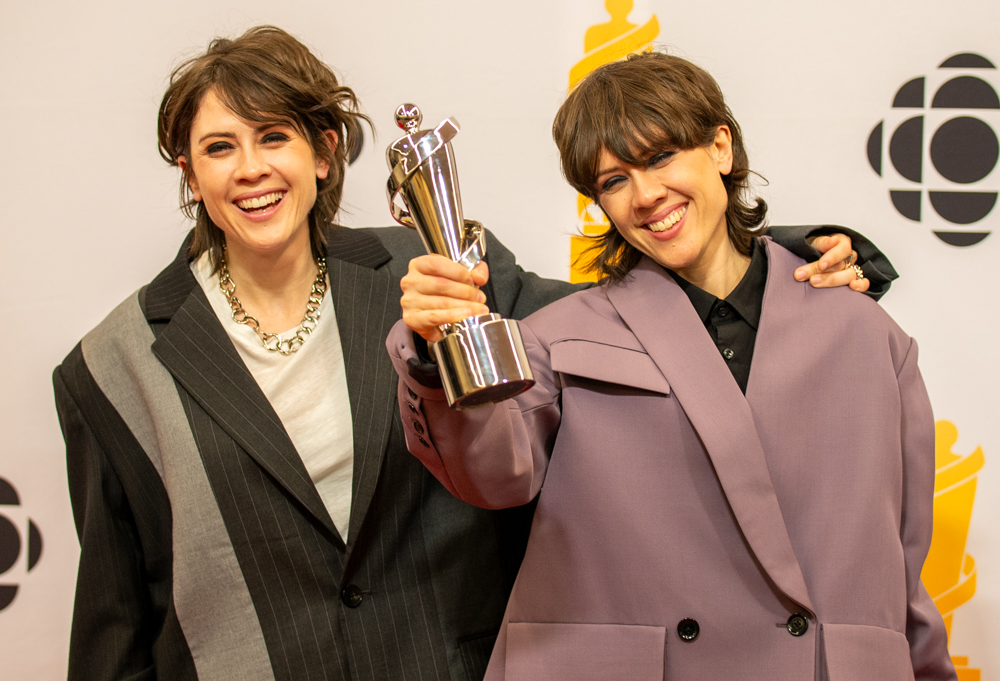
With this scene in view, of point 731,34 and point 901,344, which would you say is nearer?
point 901,344

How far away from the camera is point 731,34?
1955mm

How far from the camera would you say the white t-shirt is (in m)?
1.46

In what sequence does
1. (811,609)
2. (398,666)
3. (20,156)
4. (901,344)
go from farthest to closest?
(20,156) < (398,666) < (901,344) < (811,609)

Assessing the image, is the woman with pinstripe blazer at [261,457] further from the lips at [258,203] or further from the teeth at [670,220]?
the teeth at [670,220]

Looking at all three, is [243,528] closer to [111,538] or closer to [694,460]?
[111,538]

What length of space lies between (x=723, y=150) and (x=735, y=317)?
0.93ft

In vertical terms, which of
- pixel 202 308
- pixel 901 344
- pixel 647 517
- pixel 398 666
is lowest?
pixel 398 666

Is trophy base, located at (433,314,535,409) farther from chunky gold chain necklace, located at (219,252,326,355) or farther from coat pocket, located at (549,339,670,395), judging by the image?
chunky gold chain necklace, located at (219,252,326,355)

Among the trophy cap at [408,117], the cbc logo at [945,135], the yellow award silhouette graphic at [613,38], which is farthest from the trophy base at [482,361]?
the cbc logo at [945,135]

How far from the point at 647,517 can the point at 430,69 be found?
122cm

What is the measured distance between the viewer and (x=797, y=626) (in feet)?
3.88

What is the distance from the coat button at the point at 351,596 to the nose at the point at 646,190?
81cm

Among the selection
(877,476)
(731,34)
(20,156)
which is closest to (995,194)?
(731,34)

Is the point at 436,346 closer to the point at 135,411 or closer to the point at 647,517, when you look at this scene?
the point at 647,517
